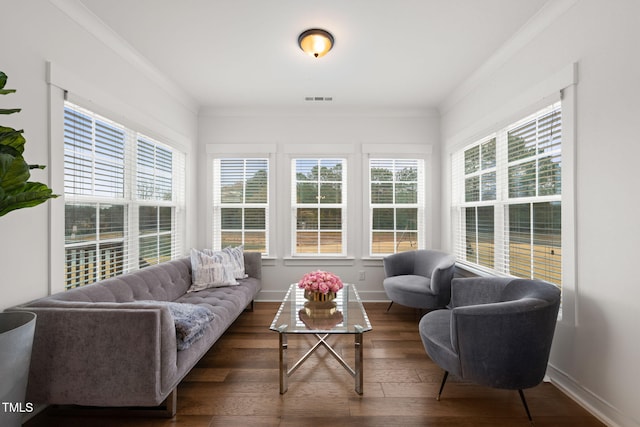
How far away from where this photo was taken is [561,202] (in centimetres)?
211

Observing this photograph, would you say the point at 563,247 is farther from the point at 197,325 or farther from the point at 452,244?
the point at 197,325

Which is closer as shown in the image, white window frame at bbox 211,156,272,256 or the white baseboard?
the white baseboard

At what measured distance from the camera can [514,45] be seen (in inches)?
99.1

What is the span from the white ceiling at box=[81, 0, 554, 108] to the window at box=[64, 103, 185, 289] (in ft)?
2.70

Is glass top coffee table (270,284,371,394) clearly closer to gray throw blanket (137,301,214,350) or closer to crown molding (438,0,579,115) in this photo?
gray throw blanket (137,301,214,350)

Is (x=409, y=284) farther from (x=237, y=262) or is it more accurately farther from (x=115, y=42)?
(x=115, y=42)

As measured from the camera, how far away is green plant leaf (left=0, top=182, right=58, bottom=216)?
4.17 ft

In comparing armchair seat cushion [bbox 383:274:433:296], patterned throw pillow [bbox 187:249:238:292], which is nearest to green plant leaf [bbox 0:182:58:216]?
patterned throw pillow [bbox 187:249:238:292]

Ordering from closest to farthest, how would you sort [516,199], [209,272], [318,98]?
[516,199] < [209,272] < [318,98]

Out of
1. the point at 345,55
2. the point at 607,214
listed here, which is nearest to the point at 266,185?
the point at 345,55

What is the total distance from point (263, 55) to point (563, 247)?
9.42 feet

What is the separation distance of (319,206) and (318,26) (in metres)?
2.28

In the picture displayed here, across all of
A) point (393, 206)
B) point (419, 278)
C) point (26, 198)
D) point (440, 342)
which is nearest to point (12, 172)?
point (26, 198)

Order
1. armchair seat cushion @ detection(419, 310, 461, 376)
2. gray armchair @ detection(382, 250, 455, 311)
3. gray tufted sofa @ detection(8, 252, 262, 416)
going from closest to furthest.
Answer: gray tufted sofa @ detection(8, 252, 262, 416)
armchair seat cushion @ detection(419, 310, 461, 376)
gray armchair @ detection(382, 250, 455, 311)
